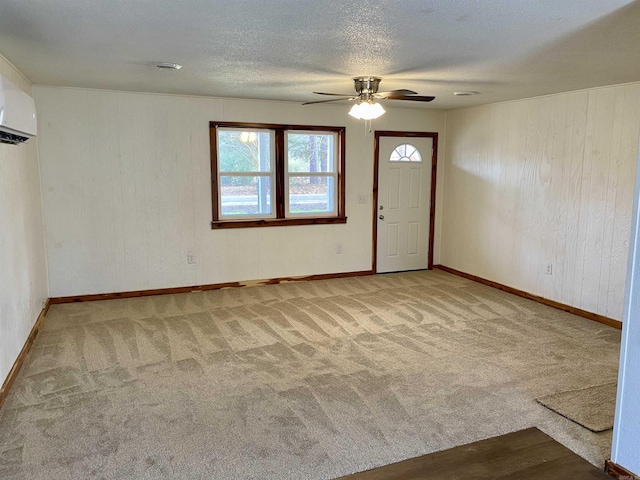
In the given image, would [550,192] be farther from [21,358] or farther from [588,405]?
[21,358]

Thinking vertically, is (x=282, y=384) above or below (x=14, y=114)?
below

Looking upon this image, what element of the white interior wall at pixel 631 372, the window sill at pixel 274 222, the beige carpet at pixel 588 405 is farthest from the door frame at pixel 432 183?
the white interior wall at pixel 631 372

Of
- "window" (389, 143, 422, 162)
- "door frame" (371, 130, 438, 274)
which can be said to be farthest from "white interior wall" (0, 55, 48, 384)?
"window" (389, 143, 422, 162)

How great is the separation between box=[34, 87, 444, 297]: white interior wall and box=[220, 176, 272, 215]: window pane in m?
0.22

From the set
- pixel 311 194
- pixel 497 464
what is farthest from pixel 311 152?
pixel 497 464

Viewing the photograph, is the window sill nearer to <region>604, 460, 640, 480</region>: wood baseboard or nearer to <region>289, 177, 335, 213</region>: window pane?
<region>289, 177, 335, 213</region>: window pane

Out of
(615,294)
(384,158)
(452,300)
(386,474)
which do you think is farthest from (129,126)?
(615,294)

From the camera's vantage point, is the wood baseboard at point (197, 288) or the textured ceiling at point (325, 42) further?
the wood baseboard at point (197, 288)

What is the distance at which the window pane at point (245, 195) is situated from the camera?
5738mm

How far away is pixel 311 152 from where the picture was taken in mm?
6109

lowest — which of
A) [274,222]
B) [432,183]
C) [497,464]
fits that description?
[497,464]

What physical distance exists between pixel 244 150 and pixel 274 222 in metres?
0.96

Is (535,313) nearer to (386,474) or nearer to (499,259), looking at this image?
(499,259)

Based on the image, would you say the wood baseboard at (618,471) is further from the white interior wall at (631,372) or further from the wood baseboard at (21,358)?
the wood baseboard at (21,358)
